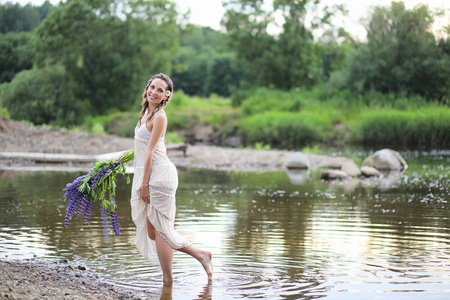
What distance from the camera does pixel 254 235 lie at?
9242mm

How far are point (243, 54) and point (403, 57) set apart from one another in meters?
10.6

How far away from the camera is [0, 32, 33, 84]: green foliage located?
38.7 m

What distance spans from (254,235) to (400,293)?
328 cm

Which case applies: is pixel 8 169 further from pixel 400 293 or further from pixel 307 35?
pixel 307 35

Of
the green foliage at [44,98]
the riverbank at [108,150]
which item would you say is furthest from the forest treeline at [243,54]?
the riverbank at [108,150]

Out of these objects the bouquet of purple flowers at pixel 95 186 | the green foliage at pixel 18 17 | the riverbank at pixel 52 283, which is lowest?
the riverbank at pixel 52 283

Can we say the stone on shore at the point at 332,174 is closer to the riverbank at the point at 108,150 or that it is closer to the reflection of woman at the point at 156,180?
the riverbank at the point at 108,150

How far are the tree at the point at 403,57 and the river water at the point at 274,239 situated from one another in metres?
24.1

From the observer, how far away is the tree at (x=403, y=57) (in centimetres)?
3838

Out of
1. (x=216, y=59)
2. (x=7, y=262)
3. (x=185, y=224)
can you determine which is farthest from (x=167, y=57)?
(x=7, y=262)

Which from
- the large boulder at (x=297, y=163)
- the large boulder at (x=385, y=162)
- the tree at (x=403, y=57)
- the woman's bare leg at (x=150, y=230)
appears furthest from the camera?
the tree at (x=403, y=57)

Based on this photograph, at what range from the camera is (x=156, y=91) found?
21.2ft

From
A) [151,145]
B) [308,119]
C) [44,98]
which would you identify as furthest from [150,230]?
[44,98]

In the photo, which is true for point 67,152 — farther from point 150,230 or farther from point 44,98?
point 44,98
